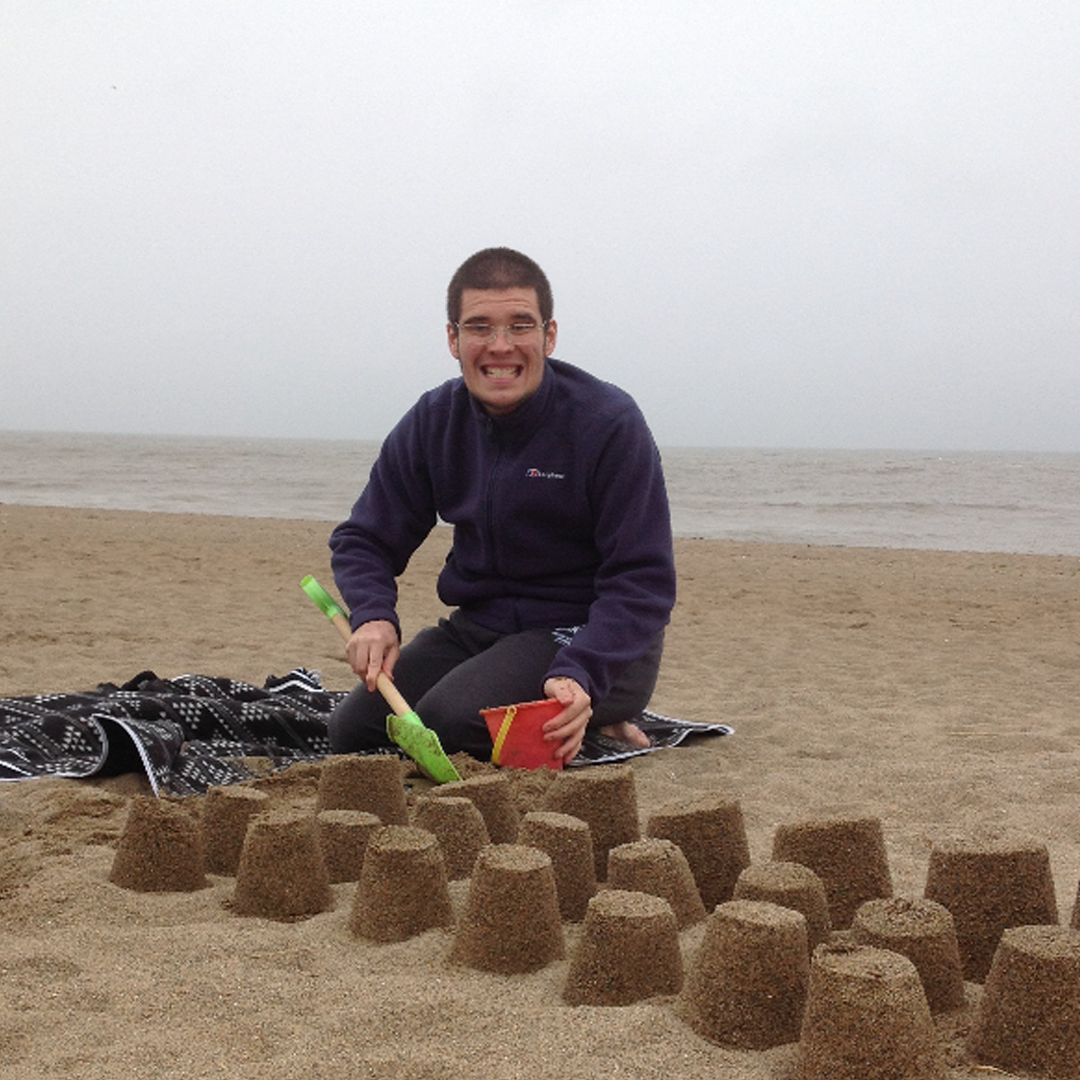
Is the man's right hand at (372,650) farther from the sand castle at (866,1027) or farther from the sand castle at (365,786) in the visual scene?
the sand castle at (866,1027)

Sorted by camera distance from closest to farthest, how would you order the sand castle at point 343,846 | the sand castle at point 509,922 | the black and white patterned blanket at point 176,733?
the sand castle at point 509,922
the sand castle at point 343,846
the black and white patterned blanket at point 176,733

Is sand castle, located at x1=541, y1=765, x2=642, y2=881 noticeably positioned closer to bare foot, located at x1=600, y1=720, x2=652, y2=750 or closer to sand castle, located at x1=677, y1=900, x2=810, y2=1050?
sand castle, located at x1=677, y1=900, x2=810, y2=1050

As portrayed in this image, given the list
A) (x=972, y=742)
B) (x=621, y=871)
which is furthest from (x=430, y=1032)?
(x=972, y=742)

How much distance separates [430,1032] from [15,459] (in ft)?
130

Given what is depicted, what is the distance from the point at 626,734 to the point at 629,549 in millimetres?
755

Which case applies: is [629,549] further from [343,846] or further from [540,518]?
[343,846]

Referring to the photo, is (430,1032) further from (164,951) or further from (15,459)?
(15,459)

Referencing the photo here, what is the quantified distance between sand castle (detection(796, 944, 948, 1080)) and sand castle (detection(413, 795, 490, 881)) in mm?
1104

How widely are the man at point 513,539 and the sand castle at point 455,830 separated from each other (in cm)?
71

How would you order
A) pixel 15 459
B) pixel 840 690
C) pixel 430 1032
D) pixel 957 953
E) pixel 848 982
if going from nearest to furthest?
pixel 848 982
pixel 430 1032
pixel 957 953
pixel 840 690
pixel 15 459

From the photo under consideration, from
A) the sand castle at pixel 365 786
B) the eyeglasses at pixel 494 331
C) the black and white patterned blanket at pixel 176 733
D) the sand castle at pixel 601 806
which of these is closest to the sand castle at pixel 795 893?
the sand castle at pixel 601 806

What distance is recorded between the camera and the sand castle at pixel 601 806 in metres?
2.71

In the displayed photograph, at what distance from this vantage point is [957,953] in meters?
1.97

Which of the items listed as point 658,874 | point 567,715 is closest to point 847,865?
point 658,874
